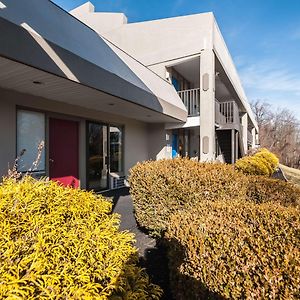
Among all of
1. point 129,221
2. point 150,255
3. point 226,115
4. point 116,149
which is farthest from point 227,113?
point 150,255

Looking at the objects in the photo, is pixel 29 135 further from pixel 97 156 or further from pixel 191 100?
pixel 191 100

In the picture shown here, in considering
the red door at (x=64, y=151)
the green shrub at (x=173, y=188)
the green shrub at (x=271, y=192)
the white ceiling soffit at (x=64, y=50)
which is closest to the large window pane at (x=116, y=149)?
the red door at (x=64, y=151)

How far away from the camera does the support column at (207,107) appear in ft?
39.3

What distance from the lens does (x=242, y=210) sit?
2830 millimetres

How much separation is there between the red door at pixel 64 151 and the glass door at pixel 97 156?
63 cm

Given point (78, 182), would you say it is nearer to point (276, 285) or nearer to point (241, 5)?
point (276, 285)

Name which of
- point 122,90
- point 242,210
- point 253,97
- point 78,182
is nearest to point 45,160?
point 78,182

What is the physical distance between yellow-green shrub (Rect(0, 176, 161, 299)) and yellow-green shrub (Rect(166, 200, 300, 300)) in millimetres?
596

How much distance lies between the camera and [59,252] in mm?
1767

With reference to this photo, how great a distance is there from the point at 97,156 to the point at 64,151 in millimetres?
1774

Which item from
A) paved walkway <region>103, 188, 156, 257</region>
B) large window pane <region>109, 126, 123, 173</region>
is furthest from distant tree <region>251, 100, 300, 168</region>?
paved walkway <region>103, 188, 156, 257</region>

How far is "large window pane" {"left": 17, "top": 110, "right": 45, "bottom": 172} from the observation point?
22.2 feet

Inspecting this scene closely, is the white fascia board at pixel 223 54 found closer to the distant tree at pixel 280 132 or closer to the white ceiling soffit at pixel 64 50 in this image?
the white ceiling soffit at pixel 64 50

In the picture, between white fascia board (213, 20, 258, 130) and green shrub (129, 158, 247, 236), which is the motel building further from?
green shrub (129, 158, 247, 236)
